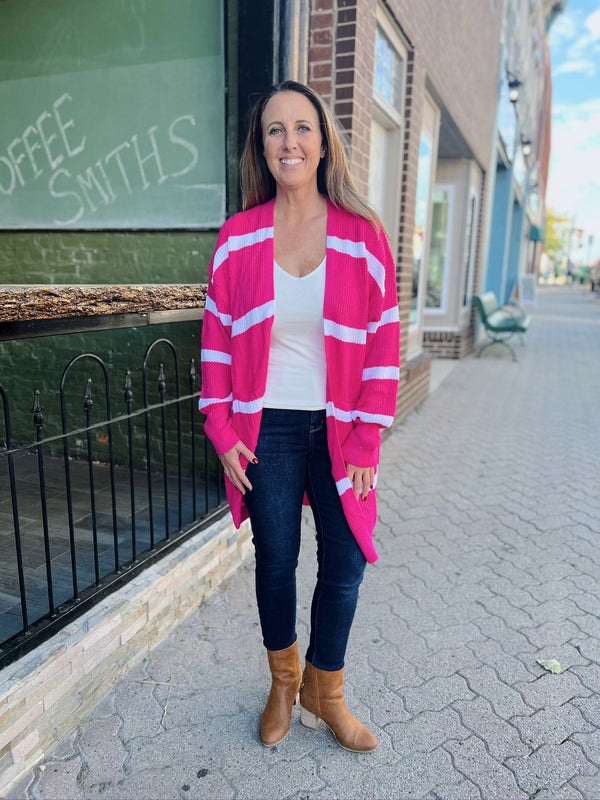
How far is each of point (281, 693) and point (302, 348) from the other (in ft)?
4.12

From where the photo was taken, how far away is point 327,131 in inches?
72.8

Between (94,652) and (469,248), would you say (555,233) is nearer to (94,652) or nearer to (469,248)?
(469,248)

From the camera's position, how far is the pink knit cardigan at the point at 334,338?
5.88 ft

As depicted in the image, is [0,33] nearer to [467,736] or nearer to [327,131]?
[327,131]

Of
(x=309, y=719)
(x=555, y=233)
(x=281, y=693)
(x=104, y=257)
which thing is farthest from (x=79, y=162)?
(x=555, y=233)

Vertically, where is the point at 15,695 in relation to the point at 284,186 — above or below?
below

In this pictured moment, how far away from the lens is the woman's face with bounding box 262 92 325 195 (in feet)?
5.87

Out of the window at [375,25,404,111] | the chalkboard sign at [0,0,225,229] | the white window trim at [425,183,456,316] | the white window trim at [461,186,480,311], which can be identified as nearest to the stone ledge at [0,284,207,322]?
the chalkboard sign at [0,0,225,229]

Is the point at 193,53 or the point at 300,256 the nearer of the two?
the point at 300,256

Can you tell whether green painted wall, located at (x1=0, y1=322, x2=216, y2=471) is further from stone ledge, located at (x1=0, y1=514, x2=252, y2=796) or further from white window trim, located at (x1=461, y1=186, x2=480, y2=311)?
white window trim, located at (x1=461, y1=186, x2=480, y2=311)

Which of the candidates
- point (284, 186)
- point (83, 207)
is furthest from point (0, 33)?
point (284, 186)

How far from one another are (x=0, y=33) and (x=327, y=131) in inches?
Answer: 129

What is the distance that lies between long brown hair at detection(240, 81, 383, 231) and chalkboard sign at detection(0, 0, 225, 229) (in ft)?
5.21

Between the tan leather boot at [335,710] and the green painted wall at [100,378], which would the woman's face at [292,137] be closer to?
the tan leather boot at [335,710]
